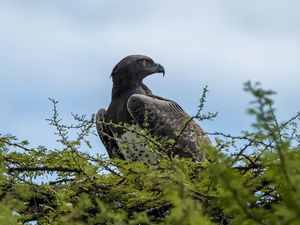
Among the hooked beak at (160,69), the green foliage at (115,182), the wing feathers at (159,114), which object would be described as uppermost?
the hooked beak at (160,69)

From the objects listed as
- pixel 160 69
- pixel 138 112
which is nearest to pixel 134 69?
pixel 160 69

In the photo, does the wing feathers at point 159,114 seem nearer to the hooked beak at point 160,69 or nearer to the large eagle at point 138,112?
the large eagle at point 138,112

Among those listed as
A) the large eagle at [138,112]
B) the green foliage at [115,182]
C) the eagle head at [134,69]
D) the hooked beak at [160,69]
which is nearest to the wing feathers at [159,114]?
the large eagle at [138,112]

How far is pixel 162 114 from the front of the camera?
1027 centimetres

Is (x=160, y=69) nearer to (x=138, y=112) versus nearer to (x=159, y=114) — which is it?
(x=159, y=114)

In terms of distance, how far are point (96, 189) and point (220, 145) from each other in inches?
39.1

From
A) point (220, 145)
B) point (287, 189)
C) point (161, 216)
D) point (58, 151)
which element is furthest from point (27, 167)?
point (287, 189)

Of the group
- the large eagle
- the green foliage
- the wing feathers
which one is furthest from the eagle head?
the green foliage

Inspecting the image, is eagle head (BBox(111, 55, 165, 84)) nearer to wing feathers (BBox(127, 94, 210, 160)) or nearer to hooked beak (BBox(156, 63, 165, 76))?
hooked beak (BBox(156, 63, 165, 76))

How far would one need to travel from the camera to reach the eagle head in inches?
432

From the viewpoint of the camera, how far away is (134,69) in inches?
439

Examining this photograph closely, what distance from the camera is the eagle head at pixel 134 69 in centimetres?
1097

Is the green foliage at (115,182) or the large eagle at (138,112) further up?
the large eagle at (138,112)

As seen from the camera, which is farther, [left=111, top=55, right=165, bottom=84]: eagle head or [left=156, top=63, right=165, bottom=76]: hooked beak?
[left=156, top=63, right=165, bottom=76]: hooked beak
